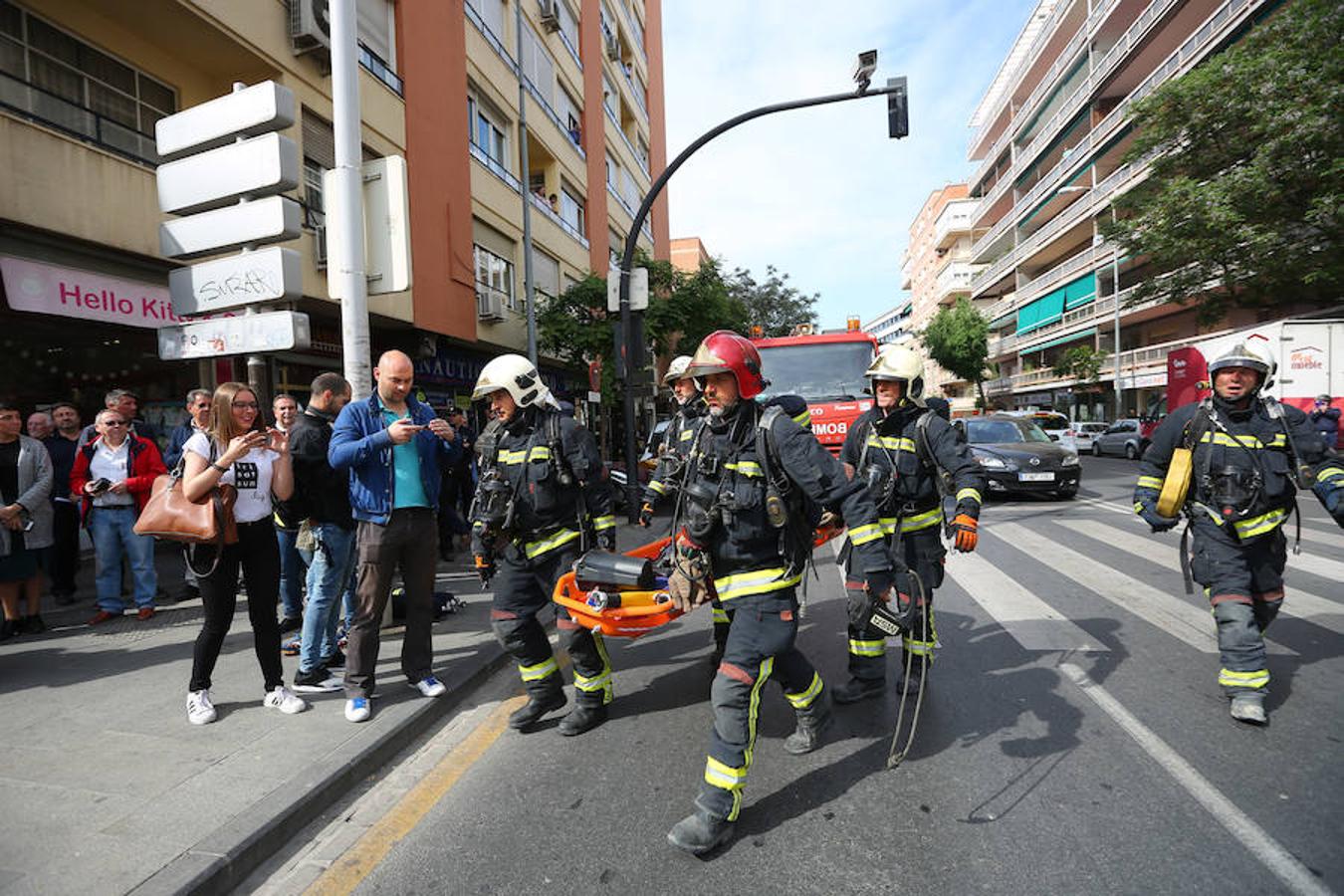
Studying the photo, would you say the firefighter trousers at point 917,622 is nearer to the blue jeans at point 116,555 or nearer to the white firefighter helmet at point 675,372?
the white firefighter helmet at point 675,372

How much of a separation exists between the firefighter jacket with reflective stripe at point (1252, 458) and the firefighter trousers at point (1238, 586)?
9 cm

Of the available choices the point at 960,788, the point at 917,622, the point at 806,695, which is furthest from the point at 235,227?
the point at 960,788

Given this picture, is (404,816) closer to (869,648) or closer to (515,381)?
(515,381)

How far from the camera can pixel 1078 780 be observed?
118 inches

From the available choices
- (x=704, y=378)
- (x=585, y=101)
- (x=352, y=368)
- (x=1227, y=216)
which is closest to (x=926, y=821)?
(x=704, y=378)

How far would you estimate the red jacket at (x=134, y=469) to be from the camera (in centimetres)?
581

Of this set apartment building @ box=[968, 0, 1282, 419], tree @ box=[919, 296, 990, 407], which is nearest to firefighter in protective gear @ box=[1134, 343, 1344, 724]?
apartment building @ box=[968, 0, 1282, 419]

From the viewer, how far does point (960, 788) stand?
9.80ft

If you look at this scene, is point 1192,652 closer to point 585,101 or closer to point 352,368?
point 352,368

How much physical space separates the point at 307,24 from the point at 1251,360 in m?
11.3

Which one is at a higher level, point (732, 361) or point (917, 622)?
point (732, 361)

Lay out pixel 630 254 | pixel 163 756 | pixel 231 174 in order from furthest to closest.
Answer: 1. pixel 630 254
2. pixel 231 174
3. pixel 163 756

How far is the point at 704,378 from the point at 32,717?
3.92 m

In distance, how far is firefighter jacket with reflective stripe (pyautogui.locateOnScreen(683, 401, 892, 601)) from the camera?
2.90m
